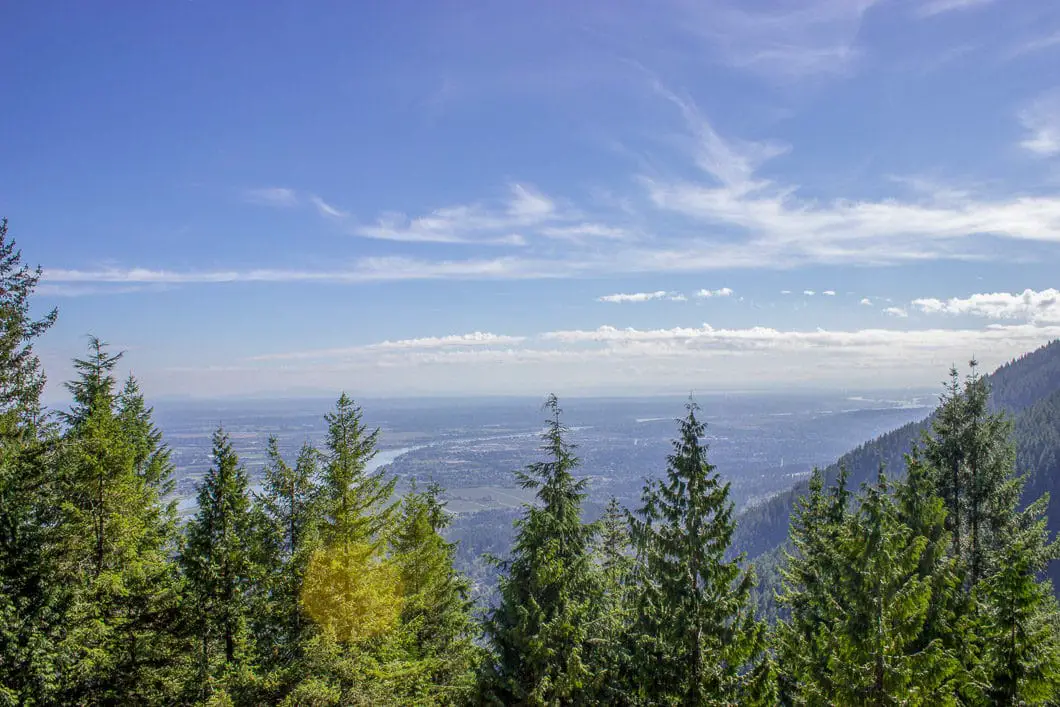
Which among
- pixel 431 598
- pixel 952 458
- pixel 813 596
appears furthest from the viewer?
pixel 431 598

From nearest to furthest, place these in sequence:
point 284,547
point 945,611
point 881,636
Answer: point 881,636 → point 945,611 → point 284,547

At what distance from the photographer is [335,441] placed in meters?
20.0

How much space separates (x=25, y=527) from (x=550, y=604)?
15262 millimetres

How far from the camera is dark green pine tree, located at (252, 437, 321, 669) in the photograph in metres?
17.9

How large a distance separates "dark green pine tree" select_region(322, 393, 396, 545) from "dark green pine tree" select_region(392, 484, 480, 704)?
10.3 feet

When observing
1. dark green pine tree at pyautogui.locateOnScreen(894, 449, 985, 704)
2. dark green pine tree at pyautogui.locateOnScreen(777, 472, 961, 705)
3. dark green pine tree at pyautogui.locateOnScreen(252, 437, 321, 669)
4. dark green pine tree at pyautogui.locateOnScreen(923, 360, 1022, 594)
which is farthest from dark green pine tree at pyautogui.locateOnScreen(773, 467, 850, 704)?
dark green pine tree at pyautogui.locateOnScreen(252, 437, 321, 669)

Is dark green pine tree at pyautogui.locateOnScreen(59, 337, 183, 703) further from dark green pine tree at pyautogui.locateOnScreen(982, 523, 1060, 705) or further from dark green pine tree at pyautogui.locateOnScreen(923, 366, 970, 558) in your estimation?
dark green pine tree at pyautogui.locateOnScreen(923, 366, 970, 558)

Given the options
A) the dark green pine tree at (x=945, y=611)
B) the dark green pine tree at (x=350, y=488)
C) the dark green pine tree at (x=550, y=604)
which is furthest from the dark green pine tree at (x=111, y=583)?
the dark green pine tree at (x=945, y=611)

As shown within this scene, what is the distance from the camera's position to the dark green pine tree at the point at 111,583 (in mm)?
16797

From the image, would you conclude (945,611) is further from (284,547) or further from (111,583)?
(111,583)

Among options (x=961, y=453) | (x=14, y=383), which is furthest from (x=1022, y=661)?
(x=14, y=383)

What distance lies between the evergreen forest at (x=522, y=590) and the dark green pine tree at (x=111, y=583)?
0.07 m

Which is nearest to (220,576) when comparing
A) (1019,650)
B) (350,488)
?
(350,488)

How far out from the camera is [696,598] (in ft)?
50.2
